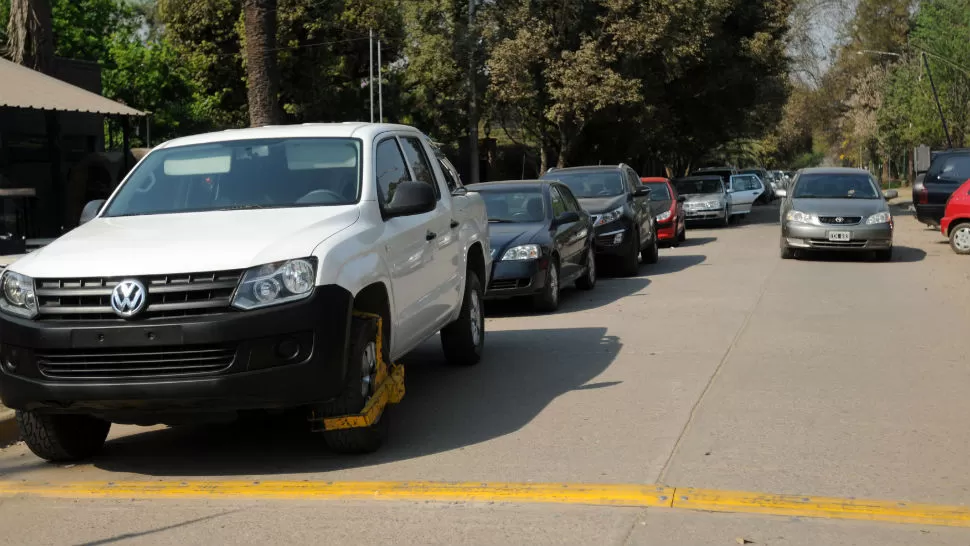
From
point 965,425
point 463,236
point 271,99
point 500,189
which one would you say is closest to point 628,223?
point 500,189

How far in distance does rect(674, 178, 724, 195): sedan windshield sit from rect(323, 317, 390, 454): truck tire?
27074 millimetres

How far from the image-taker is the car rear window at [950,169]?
23.4 metres

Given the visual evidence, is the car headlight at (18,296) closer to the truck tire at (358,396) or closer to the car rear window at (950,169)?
the truck tire at (358,396)

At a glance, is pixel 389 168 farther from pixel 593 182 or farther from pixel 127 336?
pixel 593 182

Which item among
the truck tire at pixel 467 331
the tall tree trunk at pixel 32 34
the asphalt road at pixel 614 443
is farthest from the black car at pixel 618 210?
the tall tree trunk at pixel 32 34

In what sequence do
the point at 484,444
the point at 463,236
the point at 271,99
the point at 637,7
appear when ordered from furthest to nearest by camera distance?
the point at 637,7
the point at 271,99
the point at 463,236
the point at 484,444

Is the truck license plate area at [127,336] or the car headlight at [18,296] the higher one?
the car headlight at [18,296]

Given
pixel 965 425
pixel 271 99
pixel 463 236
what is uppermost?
pixel 271 99

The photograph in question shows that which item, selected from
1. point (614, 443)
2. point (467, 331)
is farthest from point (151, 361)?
point (467, 331)

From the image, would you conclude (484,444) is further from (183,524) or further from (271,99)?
(271,99)

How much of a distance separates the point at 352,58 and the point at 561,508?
4482cm

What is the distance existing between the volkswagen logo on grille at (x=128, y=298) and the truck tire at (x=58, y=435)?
1.08 meters

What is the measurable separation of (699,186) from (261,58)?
1861 centimetres

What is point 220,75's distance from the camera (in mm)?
47156
